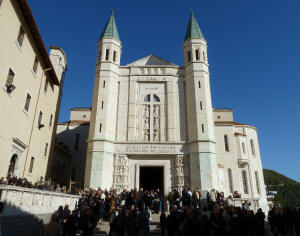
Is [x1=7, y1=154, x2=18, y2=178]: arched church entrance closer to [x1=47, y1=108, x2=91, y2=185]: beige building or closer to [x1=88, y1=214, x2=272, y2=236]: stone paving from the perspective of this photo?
[x1=88, y1=214, x2=272, y2=236]: stone paving

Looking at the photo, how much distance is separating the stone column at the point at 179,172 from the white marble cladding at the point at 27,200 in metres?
10.9

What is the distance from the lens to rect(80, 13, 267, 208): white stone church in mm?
22719

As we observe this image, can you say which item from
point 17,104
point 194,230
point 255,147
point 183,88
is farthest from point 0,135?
point 255,147

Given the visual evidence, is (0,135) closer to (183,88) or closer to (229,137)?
(183,88)

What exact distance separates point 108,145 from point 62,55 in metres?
12.2

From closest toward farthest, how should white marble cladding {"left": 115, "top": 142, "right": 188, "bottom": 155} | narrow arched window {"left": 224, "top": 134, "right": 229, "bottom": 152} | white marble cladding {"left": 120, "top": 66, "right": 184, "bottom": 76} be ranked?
white marble cladding {"left": 115, "top": 142, "right": 188, "bottom": 155} → white marble cladding {"left": 120, "top": 66, "right": 184, "bottom": 76} → narrow arched window {"left": 224, "top": 134, "right": 229, "bottom": 152}

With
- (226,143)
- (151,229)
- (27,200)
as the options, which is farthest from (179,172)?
(27,200)

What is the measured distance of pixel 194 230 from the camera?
7.49 metres

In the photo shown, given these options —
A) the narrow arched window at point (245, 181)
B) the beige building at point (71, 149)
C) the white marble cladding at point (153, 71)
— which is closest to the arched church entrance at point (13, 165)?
the beige building at point (71, 149)

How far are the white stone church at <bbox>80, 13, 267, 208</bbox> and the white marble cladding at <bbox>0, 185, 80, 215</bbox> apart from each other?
810 centimetres

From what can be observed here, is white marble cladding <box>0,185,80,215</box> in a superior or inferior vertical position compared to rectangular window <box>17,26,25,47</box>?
inferior

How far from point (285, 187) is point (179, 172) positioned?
256 feet

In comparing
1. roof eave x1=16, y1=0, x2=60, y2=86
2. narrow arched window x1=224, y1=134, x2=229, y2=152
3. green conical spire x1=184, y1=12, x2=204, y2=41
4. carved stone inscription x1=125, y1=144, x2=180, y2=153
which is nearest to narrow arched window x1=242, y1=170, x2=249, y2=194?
narrow arched window x1=224, y1=134, x2=229, y2=152

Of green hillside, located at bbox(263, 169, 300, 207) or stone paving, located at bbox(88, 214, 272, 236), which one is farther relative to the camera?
green hillside, located at bbox(263, 169, 300, 207)
